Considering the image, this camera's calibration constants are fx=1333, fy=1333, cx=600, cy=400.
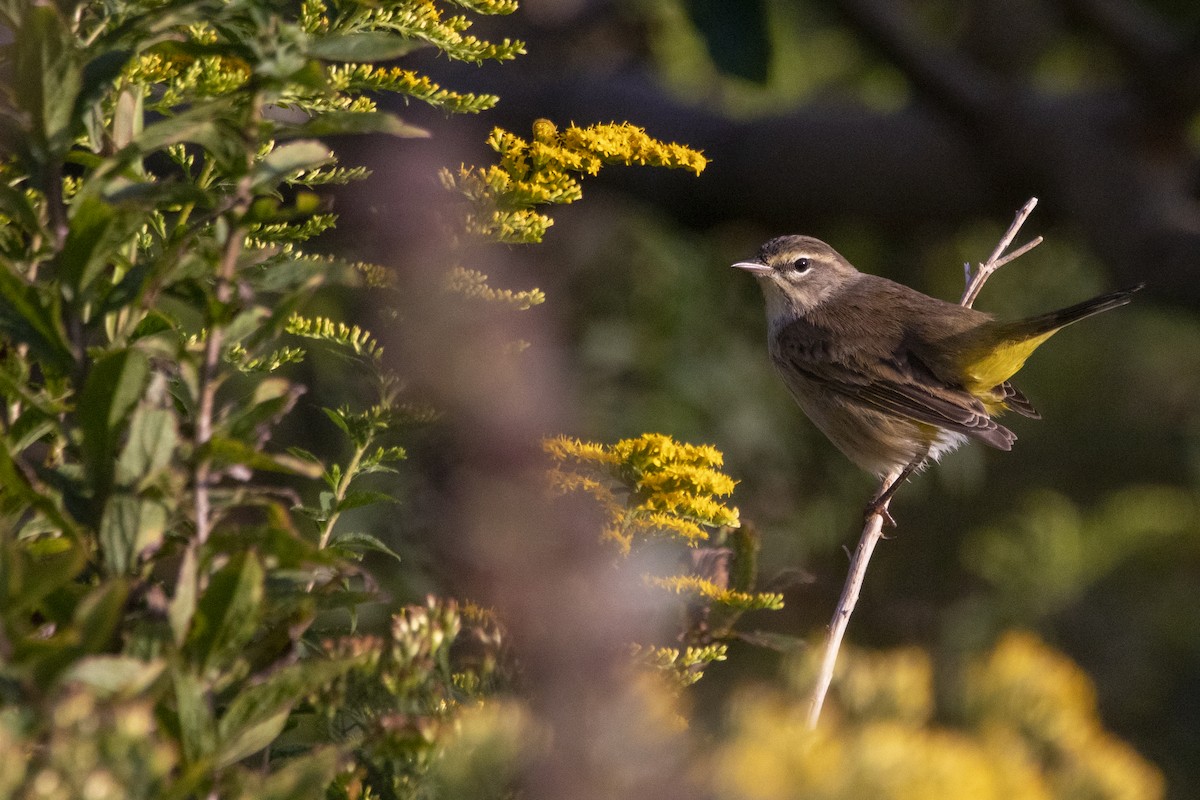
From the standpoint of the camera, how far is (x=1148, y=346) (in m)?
7.16

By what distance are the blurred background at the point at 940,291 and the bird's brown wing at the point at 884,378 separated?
2.43ft

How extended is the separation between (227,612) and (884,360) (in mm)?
3381

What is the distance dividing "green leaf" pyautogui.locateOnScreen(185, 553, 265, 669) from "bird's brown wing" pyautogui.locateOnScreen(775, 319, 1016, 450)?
2.98m

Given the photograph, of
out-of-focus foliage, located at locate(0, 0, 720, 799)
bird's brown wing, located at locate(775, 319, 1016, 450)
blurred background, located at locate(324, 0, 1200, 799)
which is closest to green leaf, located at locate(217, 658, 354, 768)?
out-of-focus foliage, located at locate(0, 0, 720, 799)

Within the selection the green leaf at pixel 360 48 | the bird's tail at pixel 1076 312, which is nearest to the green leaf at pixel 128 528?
the green leaf at pixel 360 48

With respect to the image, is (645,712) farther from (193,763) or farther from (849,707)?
(193,763)

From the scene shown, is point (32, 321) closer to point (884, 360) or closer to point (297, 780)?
point (297, 780)

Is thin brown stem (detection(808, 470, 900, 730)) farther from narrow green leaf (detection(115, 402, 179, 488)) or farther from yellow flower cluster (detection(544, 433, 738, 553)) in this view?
narrow green leaf (detection(115, 402, 179, 488))

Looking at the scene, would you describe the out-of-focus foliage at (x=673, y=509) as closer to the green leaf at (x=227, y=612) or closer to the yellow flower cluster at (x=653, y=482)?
the yellow flower cluster at (x=653, y=482)

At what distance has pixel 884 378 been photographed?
13.1 feet

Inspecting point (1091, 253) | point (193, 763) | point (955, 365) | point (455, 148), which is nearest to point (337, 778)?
point (193, 763)

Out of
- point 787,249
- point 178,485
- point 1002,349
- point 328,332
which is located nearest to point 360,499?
point 328,332

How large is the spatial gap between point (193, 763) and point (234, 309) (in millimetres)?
332

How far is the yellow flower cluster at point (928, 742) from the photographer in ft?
2.87
